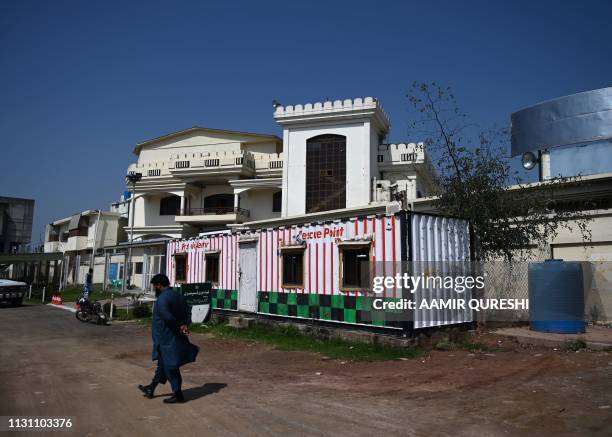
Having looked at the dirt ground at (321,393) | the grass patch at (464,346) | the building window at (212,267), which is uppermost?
the building window at (212,267)

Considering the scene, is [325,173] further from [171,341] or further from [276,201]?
[171,341]

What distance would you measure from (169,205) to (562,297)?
108 feet

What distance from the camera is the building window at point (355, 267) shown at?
10430 millimetres

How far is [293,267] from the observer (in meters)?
12.4

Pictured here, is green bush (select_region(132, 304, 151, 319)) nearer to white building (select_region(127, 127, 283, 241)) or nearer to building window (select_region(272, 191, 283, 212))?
white building (select_region(127, 127, 283, 241))

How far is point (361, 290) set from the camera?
1041 cm

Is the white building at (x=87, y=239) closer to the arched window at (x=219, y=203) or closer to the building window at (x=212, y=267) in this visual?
the arched window at (x=219, y=203)

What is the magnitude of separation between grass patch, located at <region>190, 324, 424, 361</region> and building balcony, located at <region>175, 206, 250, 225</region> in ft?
65.9

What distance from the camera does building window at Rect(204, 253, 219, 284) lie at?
51.6ft

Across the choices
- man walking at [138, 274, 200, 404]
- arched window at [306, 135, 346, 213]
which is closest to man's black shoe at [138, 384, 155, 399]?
man walking at [138, 274, 200, 404]

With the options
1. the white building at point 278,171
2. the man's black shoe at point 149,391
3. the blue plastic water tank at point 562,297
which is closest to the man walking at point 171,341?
the man's black shoe at point 149,391

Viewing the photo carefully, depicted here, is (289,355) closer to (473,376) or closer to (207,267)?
(473,376)

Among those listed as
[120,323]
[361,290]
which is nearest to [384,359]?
[361,290]
